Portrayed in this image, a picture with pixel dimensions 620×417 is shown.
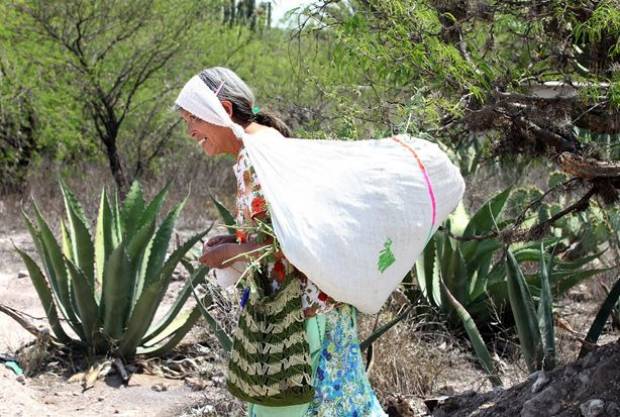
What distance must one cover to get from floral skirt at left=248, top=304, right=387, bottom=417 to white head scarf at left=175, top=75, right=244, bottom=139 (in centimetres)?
61

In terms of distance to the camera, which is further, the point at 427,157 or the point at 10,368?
the point at 10,368

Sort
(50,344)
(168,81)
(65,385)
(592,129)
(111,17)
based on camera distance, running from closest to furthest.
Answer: (592,129) < (65,385) < (50,344) < (111,17) < (168,81)

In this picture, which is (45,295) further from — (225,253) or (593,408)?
(593,408)

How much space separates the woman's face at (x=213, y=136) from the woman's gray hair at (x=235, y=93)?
0.07m

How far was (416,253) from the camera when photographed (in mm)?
2709

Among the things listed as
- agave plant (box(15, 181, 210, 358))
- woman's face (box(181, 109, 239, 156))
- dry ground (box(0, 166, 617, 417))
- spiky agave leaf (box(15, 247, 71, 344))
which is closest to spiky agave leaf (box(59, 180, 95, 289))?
agave plant (box(15, 181, 210, 358))

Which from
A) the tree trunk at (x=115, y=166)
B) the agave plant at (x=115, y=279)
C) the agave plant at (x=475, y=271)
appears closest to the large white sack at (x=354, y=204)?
the agave plant at (x=115, y=279)

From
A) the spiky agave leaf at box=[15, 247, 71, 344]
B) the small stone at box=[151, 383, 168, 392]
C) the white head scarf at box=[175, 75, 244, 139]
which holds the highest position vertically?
the white head scarf at box=[175, 75, 244, 139]

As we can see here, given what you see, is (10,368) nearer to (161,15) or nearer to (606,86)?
(606,86)

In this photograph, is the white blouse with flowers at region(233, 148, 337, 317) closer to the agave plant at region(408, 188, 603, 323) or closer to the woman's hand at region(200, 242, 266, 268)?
the woman's hand at region(200, 242, 266, 268)

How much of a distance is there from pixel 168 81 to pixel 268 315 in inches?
398

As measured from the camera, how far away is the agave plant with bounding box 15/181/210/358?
566 cm

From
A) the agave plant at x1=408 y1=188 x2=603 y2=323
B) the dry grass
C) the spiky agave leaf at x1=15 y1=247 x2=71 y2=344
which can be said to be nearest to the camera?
the spiky agave leaf at x1=15 y1=247 x2=71 y2=344

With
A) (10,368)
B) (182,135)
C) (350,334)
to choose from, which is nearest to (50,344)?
(10,368)
